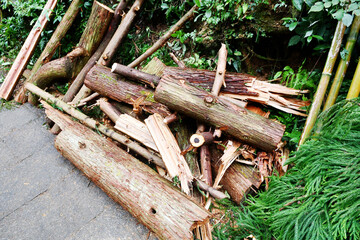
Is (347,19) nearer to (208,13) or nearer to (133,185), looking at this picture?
(208,13)

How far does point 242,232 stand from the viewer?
2.29 metres

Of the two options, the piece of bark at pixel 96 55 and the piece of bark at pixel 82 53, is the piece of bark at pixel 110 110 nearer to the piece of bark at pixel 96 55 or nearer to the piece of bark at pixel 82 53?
the piece of bark at pixel 96 55

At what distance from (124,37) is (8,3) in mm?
3508

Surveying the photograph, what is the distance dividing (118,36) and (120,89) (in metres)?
1.33

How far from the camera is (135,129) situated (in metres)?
3.05

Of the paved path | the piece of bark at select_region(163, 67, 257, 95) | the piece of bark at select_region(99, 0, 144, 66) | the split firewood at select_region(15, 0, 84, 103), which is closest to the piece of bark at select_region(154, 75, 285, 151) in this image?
the piece of bark at select_region(163, 67, 257, 95)

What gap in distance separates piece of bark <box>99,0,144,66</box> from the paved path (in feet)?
5.38

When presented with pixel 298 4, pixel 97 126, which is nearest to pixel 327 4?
pixel 298 4

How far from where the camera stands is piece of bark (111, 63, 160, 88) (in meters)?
3.21

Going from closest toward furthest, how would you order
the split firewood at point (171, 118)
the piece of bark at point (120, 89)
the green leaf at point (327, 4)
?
the green leaf at point (327, 4) < the split firewood at point (171, 118) < the piece of bark at point (120, 89)

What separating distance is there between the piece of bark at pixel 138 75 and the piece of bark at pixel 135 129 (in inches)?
22.2

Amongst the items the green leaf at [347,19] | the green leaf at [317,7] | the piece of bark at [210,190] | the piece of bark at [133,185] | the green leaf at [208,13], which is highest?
Result: the green leaf at [317,7]

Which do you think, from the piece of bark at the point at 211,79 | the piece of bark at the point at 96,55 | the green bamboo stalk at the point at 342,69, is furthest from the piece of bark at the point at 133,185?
the green bamboo stalk at the point at 342,69

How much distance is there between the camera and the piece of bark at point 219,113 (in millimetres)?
2498
